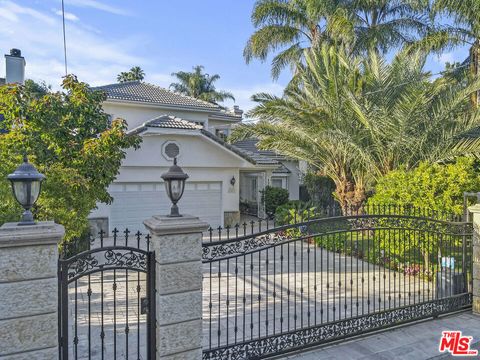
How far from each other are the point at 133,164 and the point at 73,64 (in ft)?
15.1

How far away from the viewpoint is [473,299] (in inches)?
251

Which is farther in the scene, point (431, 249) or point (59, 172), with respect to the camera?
point (431, 249)

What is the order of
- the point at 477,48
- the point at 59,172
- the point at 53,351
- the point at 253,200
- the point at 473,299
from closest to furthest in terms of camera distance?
the point at 53,351, the point at 473,299, the point at 59,172, the point at 477,48, the point at 253,200

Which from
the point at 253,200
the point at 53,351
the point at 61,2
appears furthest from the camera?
the point at 253,200

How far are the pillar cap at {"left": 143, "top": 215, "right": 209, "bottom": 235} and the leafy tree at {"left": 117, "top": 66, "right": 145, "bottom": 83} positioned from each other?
3293cm

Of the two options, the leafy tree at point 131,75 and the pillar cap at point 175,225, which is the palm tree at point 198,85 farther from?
the pillar cap at point 175,225

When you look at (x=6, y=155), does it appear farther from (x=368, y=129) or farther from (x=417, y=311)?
(x=368, y=129)

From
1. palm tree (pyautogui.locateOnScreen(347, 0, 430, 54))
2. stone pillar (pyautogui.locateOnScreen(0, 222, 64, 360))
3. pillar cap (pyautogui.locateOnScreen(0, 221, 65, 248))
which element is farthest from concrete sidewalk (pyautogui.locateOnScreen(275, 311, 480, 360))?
palm tree (pyautogui.locateOnScreen(347, 0, 430, 54))

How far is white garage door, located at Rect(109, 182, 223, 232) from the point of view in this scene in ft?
46.2

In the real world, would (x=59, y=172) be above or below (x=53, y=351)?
above

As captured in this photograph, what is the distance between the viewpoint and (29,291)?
3.11 m

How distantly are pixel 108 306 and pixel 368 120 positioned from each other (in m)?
8.35

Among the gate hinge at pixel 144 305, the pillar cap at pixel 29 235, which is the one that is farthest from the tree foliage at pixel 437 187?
the pillar cap at pixel 29 235

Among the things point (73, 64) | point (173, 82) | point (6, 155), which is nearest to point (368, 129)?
point (6, 155)
